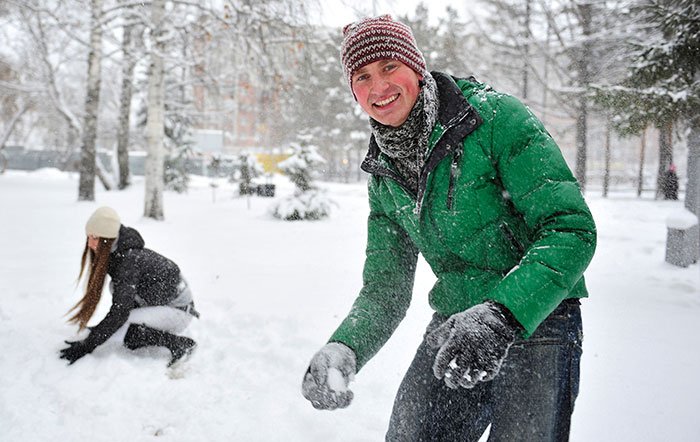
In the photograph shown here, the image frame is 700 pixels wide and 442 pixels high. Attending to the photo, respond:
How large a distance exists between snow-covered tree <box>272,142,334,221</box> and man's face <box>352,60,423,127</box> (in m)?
11.1

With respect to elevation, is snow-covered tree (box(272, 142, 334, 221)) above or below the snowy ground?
above

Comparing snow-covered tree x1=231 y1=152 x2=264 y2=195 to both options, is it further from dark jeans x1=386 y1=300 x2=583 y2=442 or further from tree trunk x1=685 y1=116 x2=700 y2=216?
dark jeans x1=386 y1=300 x2=583 y2=442

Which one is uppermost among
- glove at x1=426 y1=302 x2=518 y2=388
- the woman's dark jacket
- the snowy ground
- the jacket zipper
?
the jacket zipper

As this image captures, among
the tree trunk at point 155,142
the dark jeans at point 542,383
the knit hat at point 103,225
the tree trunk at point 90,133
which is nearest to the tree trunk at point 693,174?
the dark jeans at point 542,383

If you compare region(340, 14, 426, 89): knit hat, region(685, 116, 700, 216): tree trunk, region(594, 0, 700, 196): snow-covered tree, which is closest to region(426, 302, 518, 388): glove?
region(340, 14, 426, 89): knit hat

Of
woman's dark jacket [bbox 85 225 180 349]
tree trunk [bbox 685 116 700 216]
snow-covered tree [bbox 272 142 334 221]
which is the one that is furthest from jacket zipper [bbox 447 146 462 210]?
snow-covered tree [bbox 272 142 334 221]

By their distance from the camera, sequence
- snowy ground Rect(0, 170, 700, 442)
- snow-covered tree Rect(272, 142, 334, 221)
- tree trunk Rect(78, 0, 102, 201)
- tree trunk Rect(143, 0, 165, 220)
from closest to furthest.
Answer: snowy ground Rect(0, 170, 700, 442), tree trunk Rect(143, 0, 165, 220), snow-covered tree Rect(272, 142, 334, 221), tree trunk Rect(78, 0, 102, 201)

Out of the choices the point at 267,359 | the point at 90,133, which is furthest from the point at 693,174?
the point at 90,133

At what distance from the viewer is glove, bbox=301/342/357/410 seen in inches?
56.3

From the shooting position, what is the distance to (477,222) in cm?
147

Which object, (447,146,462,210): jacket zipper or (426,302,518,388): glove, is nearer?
(426,302,518,388): glove

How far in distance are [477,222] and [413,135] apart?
320 millimetres

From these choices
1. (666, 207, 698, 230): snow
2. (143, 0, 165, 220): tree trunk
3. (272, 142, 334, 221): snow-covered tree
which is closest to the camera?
(666, 207, 698, 230): snow

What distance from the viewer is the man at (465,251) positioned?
4.05 feet
